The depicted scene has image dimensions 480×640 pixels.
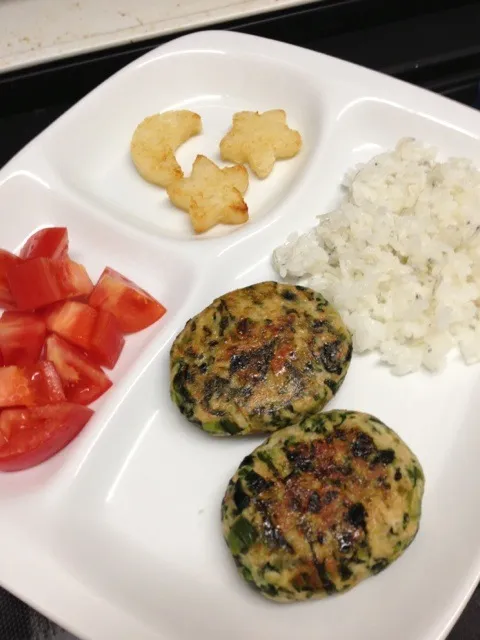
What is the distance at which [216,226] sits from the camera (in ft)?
6.11

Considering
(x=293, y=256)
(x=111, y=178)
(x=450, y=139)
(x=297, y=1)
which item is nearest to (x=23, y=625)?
(x=293, y=256)

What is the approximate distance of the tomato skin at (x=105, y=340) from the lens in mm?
1606

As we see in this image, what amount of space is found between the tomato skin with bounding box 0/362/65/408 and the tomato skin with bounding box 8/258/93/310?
175mm

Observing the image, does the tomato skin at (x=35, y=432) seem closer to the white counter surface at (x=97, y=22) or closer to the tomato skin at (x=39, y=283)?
the tomato skin at (x=39, y=283)

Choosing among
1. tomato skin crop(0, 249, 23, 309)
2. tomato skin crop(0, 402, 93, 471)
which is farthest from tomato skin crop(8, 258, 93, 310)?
tomato skin crop(0, 402, 93, 471)

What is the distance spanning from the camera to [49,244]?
1.77 m

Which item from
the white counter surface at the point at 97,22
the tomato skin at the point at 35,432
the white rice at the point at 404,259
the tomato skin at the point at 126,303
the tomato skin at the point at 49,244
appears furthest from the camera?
the white counter surface at the point at 97,22

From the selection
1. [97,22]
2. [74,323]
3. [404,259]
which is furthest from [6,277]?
[97,22]

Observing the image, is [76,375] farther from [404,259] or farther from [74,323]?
[404,259]

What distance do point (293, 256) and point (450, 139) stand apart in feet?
2.03

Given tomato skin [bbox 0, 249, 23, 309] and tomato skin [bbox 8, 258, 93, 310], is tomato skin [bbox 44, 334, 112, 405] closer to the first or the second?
tomato skin [bbox 8, 258, 93, 310]

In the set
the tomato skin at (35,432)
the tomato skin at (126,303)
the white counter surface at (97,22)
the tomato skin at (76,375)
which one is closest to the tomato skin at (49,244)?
the tomato skin at (126,303)

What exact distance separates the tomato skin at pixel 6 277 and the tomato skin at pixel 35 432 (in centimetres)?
37

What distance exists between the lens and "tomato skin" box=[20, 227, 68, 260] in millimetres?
1763
